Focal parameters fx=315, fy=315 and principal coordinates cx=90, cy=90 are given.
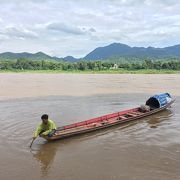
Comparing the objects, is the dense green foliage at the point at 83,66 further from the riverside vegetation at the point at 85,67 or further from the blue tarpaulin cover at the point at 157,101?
the blue tarpaulin cover at the point at 157,101

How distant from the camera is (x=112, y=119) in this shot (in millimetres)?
18031

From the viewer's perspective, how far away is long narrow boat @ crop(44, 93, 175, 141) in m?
14.6

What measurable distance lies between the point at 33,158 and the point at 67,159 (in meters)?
1.27

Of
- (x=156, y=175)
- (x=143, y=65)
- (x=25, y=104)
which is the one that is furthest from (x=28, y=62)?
(x=156, y=175)

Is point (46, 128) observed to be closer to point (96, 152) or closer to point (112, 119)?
point (96, 152)

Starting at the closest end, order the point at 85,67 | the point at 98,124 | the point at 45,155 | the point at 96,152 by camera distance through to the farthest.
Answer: the point at 45,155 → the point at 96,152 → the point at 98,124 → the point at 85,67

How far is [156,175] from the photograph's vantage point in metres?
9.99

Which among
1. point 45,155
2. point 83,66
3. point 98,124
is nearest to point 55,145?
point 45,155

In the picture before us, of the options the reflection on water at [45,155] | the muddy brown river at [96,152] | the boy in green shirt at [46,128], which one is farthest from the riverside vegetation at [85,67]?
the reflection on water at [45,155]

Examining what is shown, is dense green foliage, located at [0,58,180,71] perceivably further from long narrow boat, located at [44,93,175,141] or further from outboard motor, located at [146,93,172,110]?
long narrow boat, located at [44,93,175,141]

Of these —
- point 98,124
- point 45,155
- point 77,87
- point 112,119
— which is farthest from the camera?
point 77,87

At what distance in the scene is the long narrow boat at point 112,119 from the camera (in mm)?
14570

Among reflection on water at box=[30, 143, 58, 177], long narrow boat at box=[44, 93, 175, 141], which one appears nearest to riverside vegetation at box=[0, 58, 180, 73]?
long narrow boat at box=[44, 93, 175, 141]

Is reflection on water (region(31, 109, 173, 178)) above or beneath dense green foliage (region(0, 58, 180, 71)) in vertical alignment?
beneath
